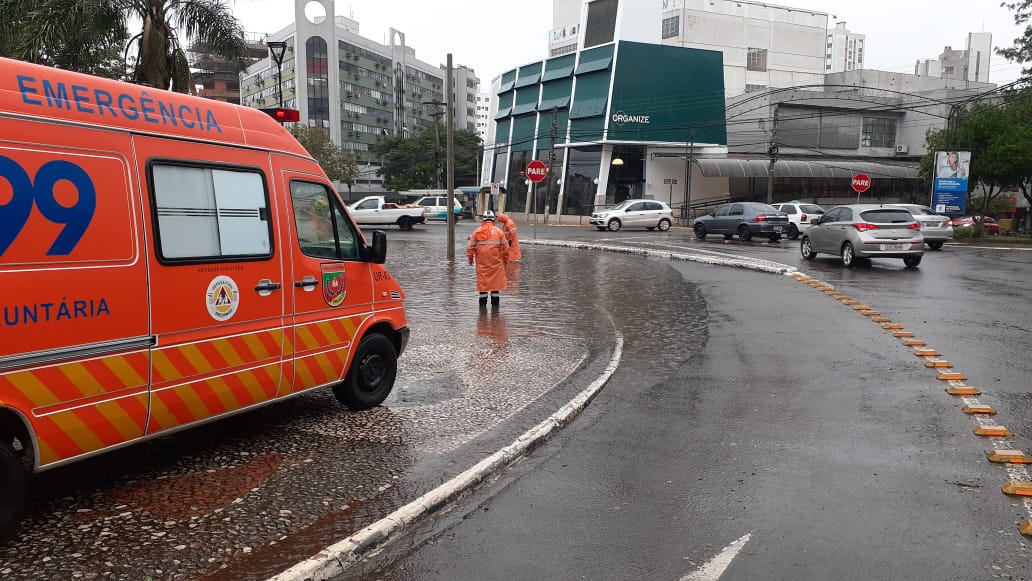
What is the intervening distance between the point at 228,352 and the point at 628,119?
49537mm

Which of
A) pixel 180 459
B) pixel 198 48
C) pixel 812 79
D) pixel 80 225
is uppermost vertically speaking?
pixel 812 79

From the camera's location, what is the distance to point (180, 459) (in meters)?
5.07

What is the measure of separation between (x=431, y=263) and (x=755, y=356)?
13122 millimetres

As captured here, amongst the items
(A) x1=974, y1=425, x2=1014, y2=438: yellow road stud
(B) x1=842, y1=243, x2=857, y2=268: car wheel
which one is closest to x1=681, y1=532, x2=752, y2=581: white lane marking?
(A) x1=974, y1=425, x2=1014, y2=438: yellow road stud

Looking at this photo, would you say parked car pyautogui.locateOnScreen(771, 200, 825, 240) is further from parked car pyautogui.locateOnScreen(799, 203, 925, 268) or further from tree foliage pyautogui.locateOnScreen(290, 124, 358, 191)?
tree foliage pyautogui.locateOnScreen(290, 124, 358, 191)

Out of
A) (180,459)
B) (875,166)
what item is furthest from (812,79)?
(180,459)

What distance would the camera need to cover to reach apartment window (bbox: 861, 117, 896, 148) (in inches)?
2413

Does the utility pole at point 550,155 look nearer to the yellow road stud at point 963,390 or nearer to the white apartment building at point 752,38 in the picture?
the white apartment building at point 752,38

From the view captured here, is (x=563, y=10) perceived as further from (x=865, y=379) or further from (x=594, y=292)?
(x=865, y=379)

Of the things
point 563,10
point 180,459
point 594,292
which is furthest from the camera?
point 563,10

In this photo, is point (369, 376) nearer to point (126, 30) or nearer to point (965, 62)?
point (126, 30)

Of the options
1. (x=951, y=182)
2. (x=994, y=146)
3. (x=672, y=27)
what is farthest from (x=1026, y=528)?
(x=672, y=27)

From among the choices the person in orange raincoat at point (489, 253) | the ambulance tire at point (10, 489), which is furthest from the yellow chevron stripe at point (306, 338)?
the person in orange raincoat at point (489, 253)

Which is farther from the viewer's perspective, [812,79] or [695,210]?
[812,79]
